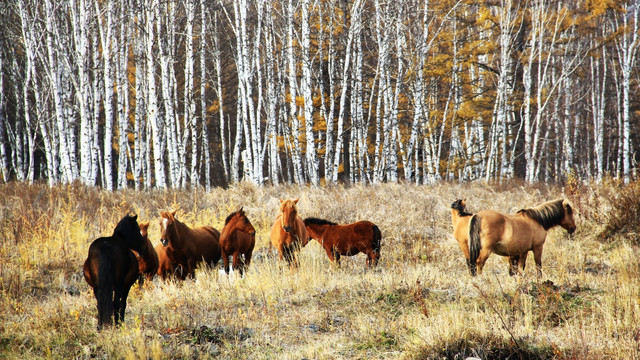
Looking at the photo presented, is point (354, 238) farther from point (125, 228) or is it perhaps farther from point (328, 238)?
point (125, 228)

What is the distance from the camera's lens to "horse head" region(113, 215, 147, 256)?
4777 mm

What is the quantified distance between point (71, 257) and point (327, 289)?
5.04 meters

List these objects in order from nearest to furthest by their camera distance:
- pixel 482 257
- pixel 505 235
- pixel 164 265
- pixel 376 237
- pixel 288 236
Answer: pixel 505 235
pixel 482 257
pixel 164 265
pixel 288 236
pixel 376 237

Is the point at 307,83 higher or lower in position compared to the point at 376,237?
higher

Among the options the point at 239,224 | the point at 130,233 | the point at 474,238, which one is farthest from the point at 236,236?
the point at 474,238

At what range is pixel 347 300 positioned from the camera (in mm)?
6199

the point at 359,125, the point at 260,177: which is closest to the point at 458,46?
the point at 359,125

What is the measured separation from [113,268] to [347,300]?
114 inches

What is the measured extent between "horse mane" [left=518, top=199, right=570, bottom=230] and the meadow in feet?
2.30

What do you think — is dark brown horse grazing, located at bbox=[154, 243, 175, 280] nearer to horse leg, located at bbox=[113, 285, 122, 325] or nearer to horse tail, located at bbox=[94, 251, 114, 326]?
horse leg, located at bbox=[113, 285, 122, 325]

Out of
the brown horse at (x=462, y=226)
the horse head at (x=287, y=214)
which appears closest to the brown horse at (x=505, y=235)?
the brown horse at (x=462, y=226)

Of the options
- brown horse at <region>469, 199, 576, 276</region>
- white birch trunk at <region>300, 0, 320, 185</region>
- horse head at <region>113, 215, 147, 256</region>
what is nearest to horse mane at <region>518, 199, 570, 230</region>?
brown horse at <region>469, 199, 576, 276</region>

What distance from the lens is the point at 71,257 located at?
8789 mm

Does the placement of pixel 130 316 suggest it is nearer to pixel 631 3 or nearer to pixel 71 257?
pixel 71 257
